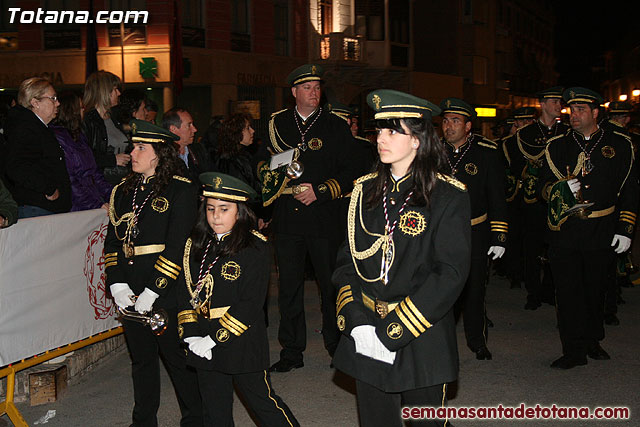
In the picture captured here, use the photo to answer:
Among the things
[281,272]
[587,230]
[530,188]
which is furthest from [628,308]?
[281,272]

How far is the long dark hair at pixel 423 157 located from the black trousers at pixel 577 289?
3.74 metres

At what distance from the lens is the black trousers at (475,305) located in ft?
24.8

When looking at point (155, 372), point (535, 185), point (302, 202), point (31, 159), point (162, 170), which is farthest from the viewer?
point (535, 185)

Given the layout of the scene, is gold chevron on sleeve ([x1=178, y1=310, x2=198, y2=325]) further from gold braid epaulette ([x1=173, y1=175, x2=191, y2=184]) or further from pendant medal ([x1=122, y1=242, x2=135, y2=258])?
gold braid epaulette ([x1=173, y1=175, x2=191, y2=184])

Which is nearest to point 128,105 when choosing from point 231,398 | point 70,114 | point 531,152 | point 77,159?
point 70,114

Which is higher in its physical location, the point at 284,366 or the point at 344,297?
the point at 344,297

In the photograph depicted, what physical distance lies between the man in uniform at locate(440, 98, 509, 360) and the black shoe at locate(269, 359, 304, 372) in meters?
1.78

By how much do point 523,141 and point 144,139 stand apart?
6689 mm

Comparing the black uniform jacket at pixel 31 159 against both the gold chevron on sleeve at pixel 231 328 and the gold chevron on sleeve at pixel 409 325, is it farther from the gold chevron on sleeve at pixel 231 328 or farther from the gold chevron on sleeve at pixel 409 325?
the gold chevron on sleeve at pixel 409 325

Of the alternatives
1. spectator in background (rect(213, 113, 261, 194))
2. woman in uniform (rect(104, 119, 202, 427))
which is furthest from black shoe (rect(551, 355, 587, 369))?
woman in uniform (rect(104, 119, 202, 427))

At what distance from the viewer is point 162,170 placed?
5328mm

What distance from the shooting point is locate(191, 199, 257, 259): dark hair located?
15.9 ft

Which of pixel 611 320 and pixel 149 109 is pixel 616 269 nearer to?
pixel 611 320

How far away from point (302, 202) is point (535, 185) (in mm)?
4525
